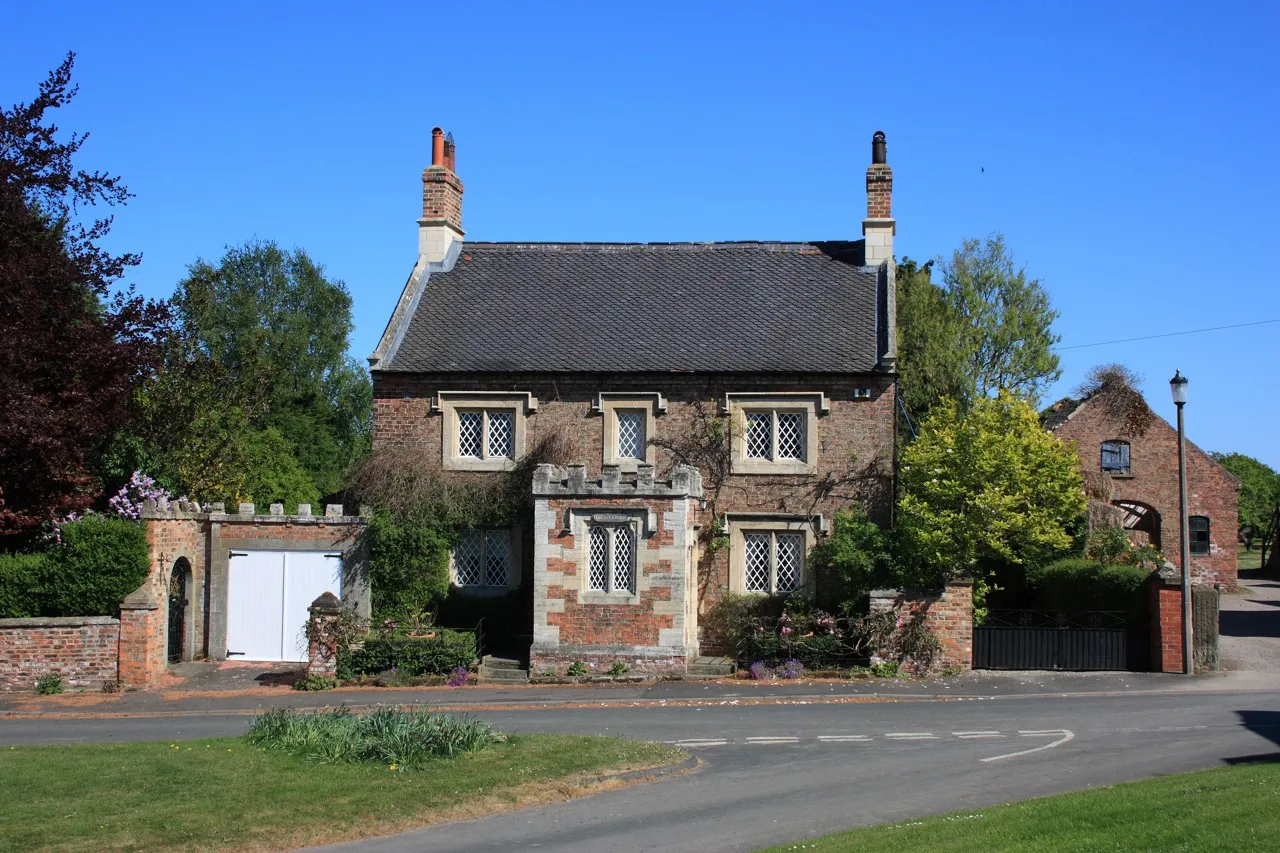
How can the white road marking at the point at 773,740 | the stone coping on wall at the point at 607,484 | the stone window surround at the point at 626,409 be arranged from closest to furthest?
the white road marking at the point at 773,740
the stone coping on wall at the point at 607,484
the stone window surround at the point at 626,409

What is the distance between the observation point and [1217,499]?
39.8 meters

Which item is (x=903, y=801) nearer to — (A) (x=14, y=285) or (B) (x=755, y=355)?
(B) (x=755, y=355)

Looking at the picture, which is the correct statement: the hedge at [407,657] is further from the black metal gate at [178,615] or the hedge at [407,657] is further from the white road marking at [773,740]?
the white road marking at [773,740]

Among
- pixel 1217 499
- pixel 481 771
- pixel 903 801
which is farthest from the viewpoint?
pixel 1217 499

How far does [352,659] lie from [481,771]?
33.4ft

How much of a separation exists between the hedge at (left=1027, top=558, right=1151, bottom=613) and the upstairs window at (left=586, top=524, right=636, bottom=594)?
8.56m

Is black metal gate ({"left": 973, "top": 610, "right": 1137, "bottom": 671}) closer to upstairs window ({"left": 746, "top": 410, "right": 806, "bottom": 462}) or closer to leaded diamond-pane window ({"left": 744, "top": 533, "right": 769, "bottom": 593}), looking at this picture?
leaded diamond-pane window ({"left": 744, "top": 533, "right": 769, "bottom": 593})

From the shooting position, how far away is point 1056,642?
77.6 feet

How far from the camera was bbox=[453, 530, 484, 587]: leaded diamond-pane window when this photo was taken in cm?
2706

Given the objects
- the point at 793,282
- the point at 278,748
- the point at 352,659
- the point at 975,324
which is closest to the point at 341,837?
the point at 278,748

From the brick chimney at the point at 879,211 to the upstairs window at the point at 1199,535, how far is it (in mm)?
17859

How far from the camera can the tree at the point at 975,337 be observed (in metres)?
40.1

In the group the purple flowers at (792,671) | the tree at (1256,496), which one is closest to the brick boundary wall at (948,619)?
the purple flowers at (792,671)

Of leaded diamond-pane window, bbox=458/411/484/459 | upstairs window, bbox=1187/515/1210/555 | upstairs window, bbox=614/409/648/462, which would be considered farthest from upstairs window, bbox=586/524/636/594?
upstairs window, bbox=1187/515/1210/555
